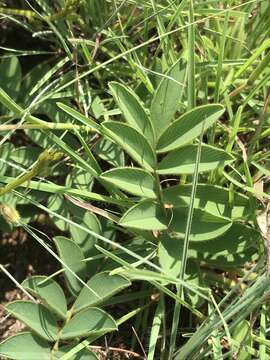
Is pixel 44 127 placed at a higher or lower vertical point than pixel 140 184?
higher

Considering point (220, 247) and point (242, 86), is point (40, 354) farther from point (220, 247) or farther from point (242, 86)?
point (242, 86)

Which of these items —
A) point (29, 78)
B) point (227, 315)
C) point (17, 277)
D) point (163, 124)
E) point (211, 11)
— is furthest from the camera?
point (17, 277)

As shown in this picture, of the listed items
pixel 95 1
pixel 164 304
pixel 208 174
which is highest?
pixel 95 1

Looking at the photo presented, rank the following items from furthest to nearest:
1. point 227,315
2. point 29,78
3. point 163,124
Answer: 1. point 29,78
2. point 163,124
3. point 227,315

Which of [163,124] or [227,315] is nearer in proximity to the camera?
[227,315]

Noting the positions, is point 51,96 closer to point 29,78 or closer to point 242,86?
point 29,78

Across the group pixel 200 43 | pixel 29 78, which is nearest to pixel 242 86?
pixel 200 43

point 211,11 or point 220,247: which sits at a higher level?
point 211,11
